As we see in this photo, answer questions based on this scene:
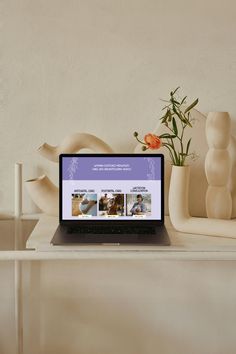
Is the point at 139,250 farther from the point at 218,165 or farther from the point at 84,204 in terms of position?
the point at 218,165

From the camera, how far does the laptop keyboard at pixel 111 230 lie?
141 centimetres

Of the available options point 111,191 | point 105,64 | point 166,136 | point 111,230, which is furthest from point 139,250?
point 105,64

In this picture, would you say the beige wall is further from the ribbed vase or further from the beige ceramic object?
the ribbed vase

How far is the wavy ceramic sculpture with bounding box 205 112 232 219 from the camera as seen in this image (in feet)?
4.81

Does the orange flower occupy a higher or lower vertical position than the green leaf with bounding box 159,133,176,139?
lower

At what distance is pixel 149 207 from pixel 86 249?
277 mm

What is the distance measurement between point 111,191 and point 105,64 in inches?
16.4

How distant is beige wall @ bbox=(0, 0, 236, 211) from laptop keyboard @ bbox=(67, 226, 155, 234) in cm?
31

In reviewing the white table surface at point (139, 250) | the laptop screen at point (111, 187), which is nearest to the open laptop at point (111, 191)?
the laptop screen at point (111, 187)

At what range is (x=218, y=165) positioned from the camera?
148 centimetres

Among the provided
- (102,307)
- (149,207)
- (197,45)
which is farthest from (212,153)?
(102,307)

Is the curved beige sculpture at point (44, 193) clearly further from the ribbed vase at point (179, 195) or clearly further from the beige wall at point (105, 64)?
the ribbed vase at point (179, 195)

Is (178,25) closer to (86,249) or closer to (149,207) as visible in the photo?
(149,207)

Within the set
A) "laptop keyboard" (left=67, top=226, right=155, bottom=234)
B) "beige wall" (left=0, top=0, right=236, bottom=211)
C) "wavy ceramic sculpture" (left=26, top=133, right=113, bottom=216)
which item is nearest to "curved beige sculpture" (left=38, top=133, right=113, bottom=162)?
"wavy ceramic sculpture" (left=26, top=133, right=113, bottom=216)
